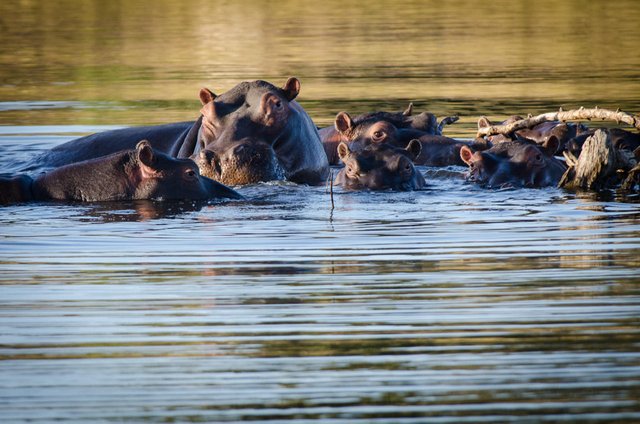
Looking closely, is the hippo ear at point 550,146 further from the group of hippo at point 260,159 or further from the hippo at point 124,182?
the hippo at point 124,182

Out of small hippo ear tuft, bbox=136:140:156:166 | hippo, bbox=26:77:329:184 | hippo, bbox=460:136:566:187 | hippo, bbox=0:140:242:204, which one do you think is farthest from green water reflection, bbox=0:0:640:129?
small hippo ear tuft, bbox=136:140:156:166

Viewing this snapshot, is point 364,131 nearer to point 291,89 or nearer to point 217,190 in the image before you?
point 291,89

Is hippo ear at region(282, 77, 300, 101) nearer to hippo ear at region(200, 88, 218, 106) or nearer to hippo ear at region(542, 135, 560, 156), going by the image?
hippo ear at region(200, 88, 218, 106)

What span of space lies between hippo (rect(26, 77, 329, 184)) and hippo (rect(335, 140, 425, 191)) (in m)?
0.59

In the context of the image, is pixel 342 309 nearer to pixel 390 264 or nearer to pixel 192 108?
pixel 390 264

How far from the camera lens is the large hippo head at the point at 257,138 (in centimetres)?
1101

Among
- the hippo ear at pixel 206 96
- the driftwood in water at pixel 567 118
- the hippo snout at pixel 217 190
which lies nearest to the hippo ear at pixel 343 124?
the driftwood in water at pixel 567 118

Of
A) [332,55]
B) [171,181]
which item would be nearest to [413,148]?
[171,181]

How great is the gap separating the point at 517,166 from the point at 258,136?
7.07ft

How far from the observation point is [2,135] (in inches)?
643

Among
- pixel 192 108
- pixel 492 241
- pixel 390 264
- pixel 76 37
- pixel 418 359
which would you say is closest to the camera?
pixel 418 359

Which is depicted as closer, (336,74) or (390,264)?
(390,264)

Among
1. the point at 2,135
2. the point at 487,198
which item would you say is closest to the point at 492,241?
the point at 487,198

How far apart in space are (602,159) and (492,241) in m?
2.87
